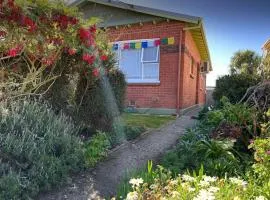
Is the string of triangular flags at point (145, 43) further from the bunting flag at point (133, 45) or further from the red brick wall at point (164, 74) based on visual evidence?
the red brick wall at point (164, 74)

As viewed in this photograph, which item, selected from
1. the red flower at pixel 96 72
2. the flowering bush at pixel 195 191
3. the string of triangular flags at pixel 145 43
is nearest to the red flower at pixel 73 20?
the red flower at pixel 96 72

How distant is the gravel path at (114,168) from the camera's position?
4.02 metres

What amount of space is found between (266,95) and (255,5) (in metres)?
2.86

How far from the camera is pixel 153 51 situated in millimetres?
12594

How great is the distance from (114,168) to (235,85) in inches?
264

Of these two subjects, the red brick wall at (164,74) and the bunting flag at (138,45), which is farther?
the bunting flag at (138,45)

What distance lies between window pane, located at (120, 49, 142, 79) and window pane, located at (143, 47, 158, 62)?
298 millimetres

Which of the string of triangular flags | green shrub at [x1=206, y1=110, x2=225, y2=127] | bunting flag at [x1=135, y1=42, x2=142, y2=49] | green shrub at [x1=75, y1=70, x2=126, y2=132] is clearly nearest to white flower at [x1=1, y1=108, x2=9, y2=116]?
green shrub at [x1=75, y1=70, x2=126, y2=132]

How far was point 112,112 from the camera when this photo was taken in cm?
675

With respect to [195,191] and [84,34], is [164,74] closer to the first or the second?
[84,34]

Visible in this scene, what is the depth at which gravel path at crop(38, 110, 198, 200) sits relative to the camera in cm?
402

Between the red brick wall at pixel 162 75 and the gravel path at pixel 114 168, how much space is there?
4.49m

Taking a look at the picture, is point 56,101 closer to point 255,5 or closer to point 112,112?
point 112,112

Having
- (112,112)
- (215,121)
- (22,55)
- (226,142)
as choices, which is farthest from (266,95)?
(22,55)
